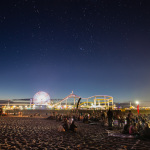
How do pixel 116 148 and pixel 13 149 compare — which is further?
pixel 116 148

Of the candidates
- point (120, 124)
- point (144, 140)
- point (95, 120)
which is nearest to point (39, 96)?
point (95, 120)

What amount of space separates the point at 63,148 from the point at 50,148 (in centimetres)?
54

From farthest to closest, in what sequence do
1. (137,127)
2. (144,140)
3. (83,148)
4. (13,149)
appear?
(137,127)
(144,140)
(83,148)
(13,149)

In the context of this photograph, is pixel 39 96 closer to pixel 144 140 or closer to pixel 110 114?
pixel 110 114

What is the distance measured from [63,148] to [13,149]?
1.98m

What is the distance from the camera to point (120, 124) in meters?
15.0

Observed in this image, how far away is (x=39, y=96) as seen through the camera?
89.1 meters

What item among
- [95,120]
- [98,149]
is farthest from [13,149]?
[95,120]

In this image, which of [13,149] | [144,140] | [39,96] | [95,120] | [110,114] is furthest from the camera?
[39,96]

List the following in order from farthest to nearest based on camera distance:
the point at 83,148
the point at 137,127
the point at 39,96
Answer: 1. the point at 39,96
2. the point at 137,127
3. the point at 83,148

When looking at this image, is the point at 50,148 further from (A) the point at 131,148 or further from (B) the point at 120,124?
(B) the point at 120,124

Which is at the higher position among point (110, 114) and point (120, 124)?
point (110, 114)

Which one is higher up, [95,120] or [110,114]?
[110,114]

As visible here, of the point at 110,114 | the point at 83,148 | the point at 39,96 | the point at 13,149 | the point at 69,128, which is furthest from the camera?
the point at 39,96
